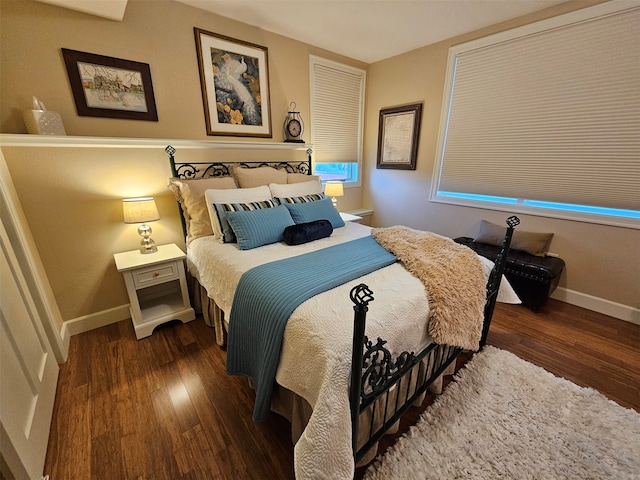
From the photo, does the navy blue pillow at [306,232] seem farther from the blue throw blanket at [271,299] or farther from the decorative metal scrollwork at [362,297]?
the decorative metal scrollwork at [362,297]

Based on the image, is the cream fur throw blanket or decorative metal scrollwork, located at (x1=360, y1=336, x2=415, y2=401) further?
the cream fur throw blanket

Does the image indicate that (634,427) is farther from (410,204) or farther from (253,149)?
(253,149)

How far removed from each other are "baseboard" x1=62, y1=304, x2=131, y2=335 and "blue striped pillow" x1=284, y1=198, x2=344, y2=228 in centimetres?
173

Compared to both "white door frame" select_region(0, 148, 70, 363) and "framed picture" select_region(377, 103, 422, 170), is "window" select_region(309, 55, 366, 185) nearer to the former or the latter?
"framed picture" select_region(377, 103, 422, 170)

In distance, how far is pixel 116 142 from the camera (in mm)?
1966

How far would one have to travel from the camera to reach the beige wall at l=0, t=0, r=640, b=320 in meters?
1.70

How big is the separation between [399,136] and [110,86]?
307cm

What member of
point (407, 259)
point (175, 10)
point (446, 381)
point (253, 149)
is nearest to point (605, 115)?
point (407, 259)

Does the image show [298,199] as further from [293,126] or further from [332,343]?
[332,343]

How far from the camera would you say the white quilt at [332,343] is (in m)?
0.86

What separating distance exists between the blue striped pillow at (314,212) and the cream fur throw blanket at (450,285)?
27.3 inches

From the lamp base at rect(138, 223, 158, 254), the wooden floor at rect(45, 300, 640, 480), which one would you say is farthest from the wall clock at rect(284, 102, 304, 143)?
the wooden floor at rect(45, 300, 640, 480)

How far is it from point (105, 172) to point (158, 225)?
21.6 inches

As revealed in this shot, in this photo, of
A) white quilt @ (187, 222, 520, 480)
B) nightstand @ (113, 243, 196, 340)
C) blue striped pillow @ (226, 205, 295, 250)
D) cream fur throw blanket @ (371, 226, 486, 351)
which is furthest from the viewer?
nightstand @ (113, 243, 196, 340)
